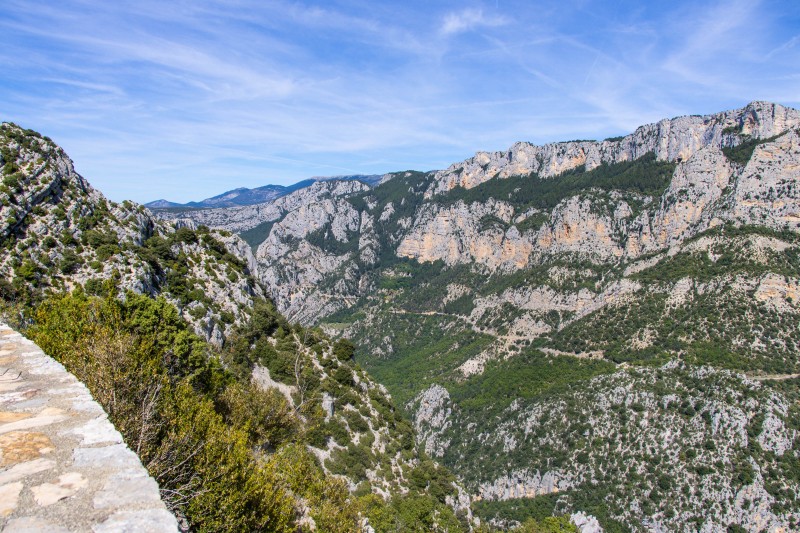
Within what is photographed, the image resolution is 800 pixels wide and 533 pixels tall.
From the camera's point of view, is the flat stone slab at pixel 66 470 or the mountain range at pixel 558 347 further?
the mountain range at pixel 558 347

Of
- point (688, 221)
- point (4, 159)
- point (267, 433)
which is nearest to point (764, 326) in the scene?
point (688, 221)

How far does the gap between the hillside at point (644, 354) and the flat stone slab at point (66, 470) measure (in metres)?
80.4

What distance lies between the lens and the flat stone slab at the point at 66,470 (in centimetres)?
451

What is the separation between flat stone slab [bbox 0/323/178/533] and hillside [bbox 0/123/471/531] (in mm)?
3018

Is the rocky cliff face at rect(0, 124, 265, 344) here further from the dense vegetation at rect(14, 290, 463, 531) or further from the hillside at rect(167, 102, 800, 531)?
the hillside at rect(167, 102, 800, 531)

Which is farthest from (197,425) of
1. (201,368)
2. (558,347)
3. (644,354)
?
(558,347)

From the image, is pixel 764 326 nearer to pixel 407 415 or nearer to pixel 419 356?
pixel 407 415

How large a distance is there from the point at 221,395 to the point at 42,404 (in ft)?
58.3

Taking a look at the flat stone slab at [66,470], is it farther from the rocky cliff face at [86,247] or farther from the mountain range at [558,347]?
the rocky cliff face at [86,247]

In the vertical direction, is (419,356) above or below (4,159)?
below

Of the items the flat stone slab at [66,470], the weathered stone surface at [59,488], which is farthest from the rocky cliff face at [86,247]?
the weathered stone surface at [59,488]

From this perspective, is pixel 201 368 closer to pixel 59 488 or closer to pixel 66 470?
pixel 66 470

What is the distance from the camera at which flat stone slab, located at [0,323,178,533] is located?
177 inches

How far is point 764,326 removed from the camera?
84.6 m
